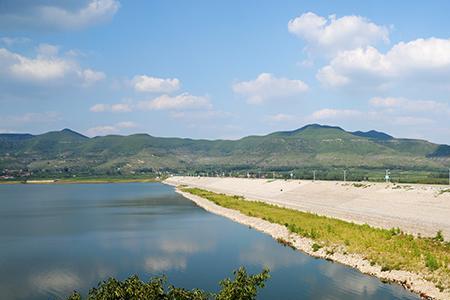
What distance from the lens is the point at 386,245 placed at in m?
37.3

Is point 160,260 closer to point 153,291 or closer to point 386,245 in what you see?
point 386,245

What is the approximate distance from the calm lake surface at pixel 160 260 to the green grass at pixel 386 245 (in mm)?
2240

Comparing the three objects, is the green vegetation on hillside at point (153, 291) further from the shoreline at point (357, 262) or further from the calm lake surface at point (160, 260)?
the shoreline at point (357, 262)

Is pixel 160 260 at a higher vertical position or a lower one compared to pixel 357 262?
lower

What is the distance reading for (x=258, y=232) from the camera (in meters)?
57.6

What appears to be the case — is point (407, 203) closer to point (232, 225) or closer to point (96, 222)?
point (232, 225)

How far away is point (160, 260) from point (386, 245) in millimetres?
18722

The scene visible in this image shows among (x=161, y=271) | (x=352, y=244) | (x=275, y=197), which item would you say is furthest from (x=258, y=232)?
(x=275, y=197)

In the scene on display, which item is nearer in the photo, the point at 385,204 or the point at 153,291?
the point at 153,291

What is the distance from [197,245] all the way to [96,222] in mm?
29072

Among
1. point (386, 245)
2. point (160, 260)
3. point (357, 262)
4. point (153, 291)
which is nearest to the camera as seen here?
point (153, 291)

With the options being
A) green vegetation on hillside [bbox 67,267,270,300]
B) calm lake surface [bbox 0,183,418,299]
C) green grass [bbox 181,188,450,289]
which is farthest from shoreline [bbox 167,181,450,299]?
green vegetation on hillside [bbox 67,267,270,300]

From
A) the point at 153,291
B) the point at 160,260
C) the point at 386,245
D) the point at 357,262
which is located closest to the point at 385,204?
the point at 386,245

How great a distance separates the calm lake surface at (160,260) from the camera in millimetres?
30391
